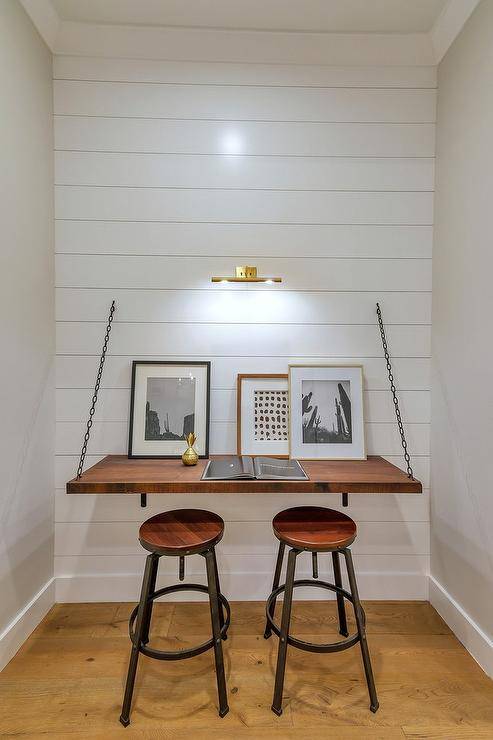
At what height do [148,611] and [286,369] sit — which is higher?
[286,369]

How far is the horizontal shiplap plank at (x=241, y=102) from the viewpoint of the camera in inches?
76.1

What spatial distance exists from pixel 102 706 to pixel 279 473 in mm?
1033

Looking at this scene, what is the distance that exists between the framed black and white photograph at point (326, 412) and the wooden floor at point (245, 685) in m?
0.80

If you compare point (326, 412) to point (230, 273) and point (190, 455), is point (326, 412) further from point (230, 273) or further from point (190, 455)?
point (230, 273)

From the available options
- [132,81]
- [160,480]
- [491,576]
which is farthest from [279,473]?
[132,81]

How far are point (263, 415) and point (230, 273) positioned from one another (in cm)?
73

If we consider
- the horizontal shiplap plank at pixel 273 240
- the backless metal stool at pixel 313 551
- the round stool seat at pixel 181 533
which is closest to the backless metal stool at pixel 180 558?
the round stool seat at pixel 181 533

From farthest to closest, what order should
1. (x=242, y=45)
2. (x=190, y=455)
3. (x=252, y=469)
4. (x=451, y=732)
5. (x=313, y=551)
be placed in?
(x=242, y=45), (x=190, y=455), (x=252, y=469), (x=313, y=551), (x=451, y=732)

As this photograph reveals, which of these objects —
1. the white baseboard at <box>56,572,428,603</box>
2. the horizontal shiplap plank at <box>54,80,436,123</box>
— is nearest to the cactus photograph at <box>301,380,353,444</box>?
the white baseboard at <box>56,572,428,603</box>

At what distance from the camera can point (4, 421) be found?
5.20 feet

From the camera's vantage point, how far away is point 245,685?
1501mm

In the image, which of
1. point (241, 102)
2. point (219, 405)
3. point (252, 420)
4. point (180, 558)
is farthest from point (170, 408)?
point (241, 102)

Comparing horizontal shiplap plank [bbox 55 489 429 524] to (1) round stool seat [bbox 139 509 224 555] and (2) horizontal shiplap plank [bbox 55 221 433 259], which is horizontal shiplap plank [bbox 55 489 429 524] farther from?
(2) horizontal shiplap plank [bbox 55 221 433 259]

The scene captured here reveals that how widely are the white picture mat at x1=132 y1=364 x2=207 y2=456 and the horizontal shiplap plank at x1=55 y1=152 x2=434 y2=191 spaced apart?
0.91 meters
